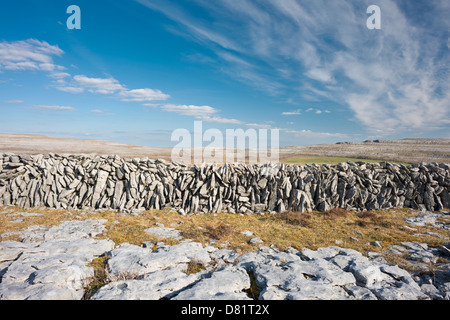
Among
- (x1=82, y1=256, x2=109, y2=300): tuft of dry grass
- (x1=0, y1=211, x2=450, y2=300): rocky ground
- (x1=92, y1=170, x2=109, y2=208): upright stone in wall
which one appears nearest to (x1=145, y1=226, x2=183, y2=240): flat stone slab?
(x1=0, y1=211, x2=450, y2=300): rocky ground

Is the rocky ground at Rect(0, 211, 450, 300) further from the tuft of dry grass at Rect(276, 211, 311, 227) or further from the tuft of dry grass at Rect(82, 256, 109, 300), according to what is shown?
the tuft of dry grass at Rect(276, 211, 311, 227)

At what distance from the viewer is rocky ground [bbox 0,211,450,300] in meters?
4.20

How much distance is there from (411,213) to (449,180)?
395 cm

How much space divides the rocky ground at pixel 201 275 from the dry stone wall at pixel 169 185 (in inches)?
215

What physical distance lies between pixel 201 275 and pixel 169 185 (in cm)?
820

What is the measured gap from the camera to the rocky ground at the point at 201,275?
420cm

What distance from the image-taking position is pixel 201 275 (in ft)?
16.5

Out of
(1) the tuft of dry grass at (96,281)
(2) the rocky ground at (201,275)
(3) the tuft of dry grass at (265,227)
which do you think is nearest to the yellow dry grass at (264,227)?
(3) the tuft of dry grass at (265,227)

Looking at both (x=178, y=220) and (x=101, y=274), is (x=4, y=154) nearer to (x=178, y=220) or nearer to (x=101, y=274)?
(x=178, y=220)

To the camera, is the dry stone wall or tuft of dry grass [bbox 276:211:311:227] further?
the dry stone wall

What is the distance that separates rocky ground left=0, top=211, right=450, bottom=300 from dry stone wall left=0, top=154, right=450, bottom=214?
5.47 meters

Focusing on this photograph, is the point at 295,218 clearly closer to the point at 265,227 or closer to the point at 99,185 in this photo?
the point at 265,227

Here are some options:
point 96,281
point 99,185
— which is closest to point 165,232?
point 96,281

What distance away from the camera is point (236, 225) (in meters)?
10.5
